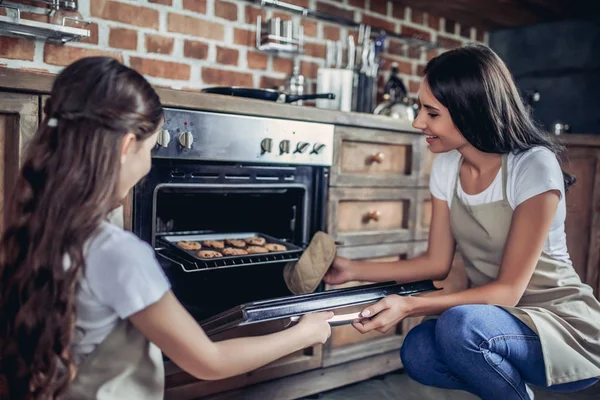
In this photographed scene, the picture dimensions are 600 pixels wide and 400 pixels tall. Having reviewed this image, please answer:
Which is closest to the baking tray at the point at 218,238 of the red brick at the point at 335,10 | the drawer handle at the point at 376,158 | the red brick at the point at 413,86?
the drawer handle at the point at 376,158

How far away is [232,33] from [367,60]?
2.16 feet

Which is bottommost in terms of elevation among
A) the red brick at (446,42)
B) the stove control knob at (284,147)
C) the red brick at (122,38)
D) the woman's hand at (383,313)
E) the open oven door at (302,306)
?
the woman's hand at (383,313)

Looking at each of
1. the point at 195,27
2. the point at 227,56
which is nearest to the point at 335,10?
the point at 227,56

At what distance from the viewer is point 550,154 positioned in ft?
4.79

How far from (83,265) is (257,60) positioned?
1.60 metres

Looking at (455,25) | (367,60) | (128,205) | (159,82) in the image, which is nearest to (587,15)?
(455,25)

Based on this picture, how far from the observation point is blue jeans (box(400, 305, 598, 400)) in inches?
51.3

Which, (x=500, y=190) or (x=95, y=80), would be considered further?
(x=500, y=190)

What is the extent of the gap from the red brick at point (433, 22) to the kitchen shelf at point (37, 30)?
1795 mm

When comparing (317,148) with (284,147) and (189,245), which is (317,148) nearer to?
(284,147)

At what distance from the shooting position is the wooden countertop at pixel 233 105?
1.29 meters

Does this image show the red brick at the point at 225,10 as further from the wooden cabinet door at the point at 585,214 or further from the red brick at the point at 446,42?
the wooden cabinet door at the point at 585,214

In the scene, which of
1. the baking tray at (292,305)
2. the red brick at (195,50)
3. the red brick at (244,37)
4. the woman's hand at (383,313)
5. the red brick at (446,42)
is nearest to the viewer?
the baking tray at (292,305)

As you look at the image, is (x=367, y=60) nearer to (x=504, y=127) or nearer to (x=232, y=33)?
(x=232, y=33)
